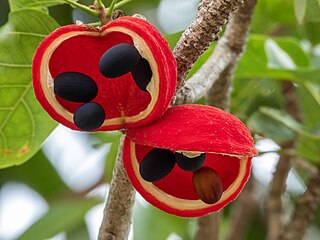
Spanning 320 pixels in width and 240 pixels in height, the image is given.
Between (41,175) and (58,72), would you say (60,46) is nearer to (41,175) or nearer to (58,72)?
(58,72)

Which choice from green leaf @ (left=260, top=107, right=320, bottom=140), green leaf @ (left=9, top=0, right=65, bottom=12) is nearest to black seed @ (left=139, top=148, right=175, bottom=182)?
green leaf @ (left=9, top=0, right=65, bottom=12)

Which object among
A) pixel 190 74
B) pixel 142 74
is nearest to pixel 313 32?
pixel 190 74

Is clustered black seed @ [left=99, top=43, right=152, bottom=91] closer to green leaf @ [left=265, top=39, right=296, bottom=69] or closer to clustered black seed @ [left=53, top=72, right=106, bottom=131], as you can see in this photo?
clustered black seed @ [left=53, top=72, right=106, bottom=131]

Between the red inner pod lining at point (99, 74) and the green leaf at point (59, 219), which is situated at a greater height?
the red inner pod lining at point (99, 74)

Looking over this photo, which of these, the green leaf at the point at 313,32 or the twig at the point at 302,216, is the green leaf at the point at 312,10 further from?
the green leaf at the point at 313,32

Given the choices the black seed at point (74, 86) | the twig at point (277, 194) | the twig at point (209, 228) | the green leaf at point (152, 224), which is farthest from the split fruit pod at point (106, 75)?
the green leaf at point (152, 224)

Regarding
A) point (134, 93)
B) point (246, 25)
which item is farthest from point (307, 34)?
point (134, 93)
